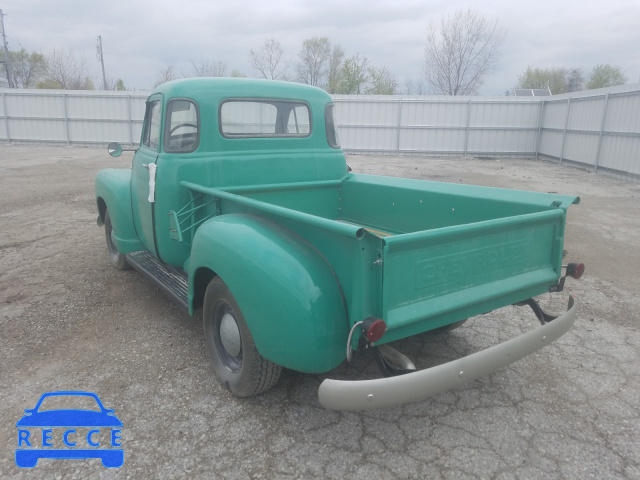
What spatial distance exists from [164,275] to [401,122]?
1588 cm

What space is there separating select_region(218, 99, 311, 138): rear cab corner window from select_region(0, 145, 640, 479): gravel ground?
1598 millimetres

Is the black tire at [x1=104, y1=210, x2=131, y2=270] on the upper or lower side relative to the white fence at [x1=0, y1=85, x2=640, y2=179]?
lower

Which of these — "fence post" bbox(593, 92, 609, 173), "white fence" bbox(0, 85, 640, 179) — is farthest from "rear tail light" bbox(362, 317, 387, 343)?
"white fence" bbox(0, 85, 640, 179)

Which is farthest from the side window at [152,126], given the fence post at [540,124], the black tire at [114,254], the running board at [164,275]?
the fence post at [540,124]

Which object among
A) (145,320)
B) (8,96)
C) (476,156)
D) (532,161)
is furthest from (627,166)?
(8,96)

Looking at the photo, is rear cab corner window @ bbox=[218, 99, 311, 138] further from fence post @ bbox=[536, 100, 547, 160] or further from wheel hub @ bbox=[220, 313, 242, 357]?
fence post @ bbox=[536, 100, 547, 160]

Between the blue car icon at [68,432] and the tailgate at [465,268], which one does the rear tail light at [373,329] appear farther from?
the blue car icon at [68,432]

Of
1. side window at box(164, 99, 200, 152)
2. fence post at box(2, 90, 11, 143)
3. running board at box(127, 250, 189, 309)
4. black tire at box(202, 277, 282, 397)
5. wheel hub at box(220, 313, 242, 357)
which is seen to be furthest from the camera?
fence post at box(2, 90, 11, 143)

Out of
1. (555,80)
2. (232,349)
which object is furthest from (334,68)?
(232,349)

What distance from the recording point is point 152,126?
13.1 feet

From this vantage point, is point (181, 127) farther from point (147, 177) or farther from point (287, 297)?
point (287, 297)

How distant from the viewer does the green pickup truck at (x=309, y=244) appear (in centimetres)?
213

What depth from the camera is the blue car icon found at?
2.34m

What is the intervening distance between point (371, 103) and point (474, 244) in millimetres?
16693
